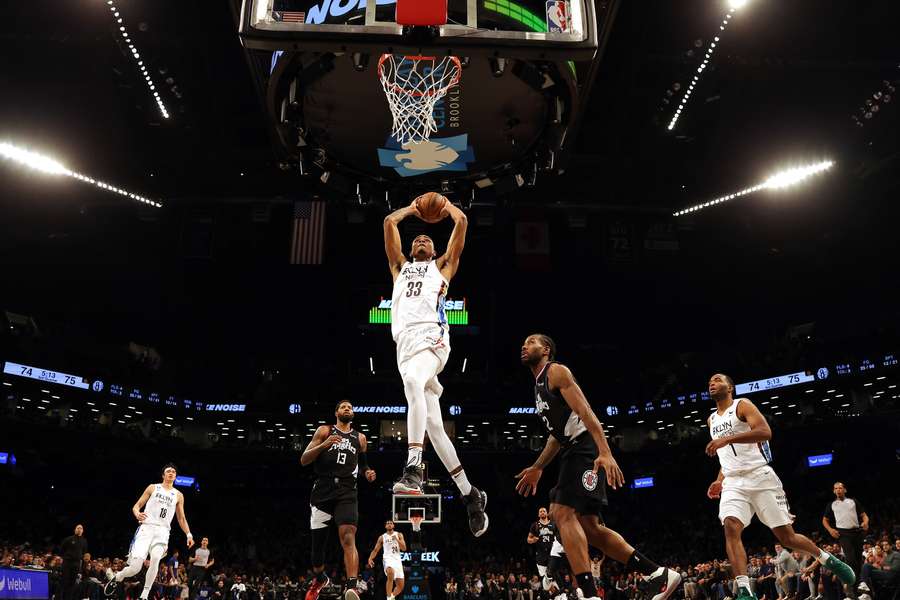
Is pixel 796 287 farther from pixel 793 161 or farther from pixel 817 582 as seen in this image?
pixel 817 582

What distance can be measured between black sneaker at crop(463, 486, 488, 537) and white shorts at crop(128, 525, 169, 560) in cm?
604

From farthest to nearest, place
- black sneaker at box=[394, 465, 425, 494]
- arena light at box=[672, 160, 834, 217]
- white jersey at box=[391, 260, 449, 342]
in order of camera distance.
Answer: arena light at box=[672, 160, 834, 217], white jersey at box=[391, 260, 449, 342], black sneaker at box=[394, 465, 425, 494]

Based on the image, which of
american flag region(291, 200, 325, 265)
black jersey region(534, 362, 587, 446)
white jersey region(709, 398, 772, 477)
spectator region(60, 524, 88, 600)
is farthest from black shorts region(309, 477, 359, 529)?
american flag region(291, 200, 325, 265)

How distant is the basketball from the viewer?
6316mm

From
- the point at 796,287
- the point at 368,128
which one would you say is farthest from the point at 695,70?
the point at 796,287

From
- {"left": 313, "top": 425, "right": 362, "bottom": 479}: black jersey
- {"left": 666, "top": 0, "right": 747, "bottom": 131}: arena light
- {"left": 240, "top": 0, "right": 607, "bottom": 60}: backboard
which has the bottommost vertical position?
{"left": 313, "top": 425, "right": 362, "bottom": 479}: black jersey

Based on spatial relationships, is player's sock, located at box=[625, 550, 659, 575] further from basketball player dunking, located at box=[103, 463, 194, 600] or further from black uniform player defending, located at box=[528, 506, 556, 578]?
black uniform player defending, located at box=[528, 506, 556, 578]

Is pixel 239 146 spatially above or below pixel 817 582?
above

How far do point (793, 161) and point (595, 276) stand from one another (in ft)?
33.7

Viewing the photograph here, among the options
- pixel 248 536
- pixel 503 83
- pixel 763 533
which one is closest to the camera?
pixel 503 83

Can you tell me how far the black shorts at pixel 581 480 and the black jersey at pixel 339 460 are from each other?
9.87ft

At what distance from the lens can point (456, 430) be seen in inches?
1328

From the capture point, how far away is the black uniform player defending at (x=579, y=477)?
17.2ft

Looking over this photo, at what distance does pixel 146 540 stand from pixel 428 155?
7.66 m
